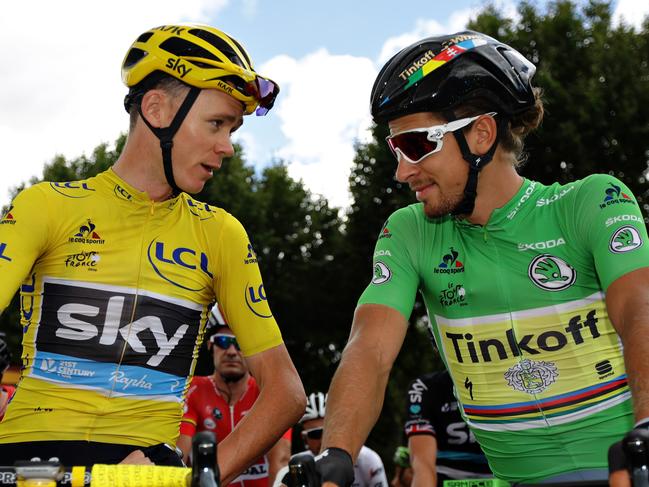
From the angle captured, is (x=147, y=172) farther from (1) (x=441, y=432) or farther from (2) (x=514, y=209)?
(1) (x=441, y=432)

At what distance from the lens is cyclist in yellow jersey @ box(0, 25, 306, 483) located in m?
4.04

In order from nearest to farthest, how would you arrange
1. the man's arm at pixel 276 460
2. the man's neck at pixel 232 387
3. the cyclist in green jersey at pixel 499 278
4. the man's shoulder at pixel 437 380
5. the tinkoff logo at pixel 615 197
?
the cyclist in green jersey at pixel 499 278 < the tinkoff logo at pixel 615 197 < the man's shoulder at pixel 437 380 < the man's arm at pixel 276 460 < the man's neck at pixel 232 387

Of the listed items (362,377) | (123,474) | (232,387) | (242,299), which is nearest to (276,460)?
(232,387)

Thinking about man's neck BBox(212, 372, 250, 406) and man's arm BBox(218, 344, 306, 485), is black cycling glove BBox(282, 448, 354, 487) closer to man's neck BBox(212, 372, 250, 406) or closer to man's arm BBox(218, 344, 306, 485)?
man's arm BBox(218, 344, 306, 485)

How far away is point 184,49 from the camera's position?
14.9 ft

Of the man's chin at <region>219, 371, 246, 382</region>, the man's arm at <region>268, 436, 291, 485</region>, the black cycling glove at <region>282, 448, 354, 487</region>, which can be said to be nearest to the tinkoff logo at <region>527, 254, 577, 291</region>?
the black cycling glove at <region>282, 448, 354, 487</region>

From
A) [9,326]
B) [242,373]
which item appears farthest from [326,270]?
[242,373]

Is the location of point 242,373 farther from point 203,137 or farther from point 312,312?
point 312,312

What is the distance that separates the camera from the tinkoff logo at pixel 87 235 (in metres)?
4.24

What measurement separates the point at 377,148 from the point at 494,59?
2497 centimetres

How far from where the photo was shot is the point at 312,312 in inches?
1309

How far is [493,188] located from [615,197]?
2.14ft

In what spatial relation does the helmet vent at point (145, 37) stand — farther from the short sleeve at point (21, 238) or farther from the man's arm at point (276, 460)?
the man's arm at point (276, 460)

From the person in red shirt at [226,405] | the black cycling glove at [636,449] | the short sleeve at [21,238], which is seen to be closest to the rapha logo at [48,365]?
the short sleeve at [21,238]
